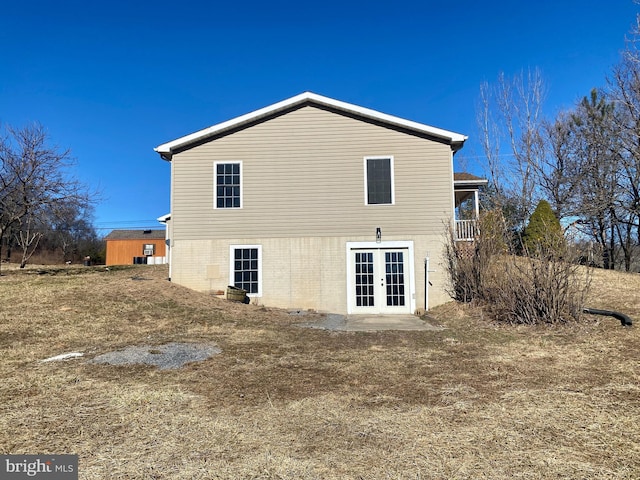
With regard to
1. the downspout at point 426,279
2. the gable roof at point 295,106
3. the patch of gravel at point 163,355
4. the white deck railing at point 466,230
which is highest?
the gable roof at point 295,106

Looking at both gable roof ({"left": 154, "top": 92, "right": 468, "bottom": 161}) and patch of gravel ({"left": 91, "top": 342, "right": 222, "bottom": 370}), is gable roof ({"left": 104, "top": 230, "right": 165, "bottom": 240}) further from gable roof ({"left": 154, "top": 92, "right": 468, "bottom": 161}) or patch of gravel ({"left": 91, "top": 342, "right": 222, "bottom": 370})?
patch of gravel ({"left": 91, "top": 342, "right": 222, "bottom": 370})

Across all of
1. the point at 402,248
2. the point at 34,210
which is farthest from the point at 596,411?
the point at 34,210

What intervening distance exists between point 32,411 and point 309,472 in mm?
3086

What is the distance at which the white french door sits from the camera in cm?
1244

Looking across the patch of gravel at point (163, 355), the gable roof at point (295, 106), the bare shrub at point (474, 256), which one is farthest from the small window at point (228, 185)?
the bare shrub at point (474, 256)

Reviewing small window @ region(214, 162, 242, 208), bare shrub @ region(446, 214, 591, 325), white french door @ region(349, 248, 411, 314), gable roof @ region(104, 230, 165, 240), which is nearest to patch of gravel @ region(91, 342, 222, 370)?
white french door @ region(349, 248, 411, 314)

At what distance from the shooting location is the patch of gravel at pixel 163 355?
605cm

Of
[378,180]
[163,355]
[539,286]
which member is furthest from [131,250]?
[539,286]

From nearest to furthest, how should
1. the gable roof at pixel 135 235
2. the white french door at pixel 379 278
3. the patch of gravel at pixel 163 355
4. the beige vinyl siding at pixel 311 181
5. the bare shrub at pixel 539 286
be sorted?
the patch of gravel at pixel 163 355, the bare shrub at pixel 539 286, the white french door at pixel 379 278, the beige vinyl siding at pixel 311 181, the gable roof at pixel 135 235

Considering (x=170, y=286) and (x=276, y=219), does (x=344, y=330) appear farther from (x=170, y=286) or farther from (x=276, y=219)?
(x=170, y=286)

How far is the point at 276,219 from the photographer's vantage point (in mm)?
12828

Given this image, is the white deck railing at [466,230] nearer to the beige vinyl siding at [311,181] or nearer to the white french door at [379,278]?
the beige vinyl siding at [311,181]

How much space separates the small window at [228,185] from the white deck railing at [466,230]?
711cm

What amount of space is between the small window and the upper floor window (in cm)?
423
